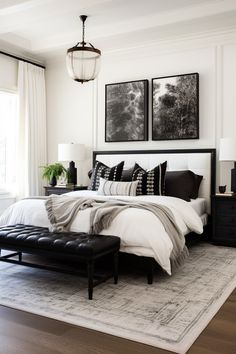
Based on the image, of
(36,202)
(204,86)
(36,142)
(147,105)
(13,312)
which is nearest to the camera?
(13,312)

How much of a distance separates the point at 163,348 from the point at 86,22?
4.60m

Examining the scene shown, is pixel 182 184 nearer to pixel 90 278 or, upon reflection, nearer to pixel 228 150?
pixel 228 150

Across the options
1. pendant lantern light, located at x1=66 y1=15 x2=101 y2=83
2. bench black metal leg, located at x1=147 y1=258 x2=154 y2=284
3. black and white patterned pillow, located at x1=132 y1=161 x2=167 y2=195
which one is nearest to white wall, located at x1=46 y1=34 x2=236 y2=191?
black and white patterned pillow, located at x1=132 y1=161 x2=167 y2=195

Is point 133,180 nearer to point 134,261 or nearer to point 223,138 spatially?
point 223,138

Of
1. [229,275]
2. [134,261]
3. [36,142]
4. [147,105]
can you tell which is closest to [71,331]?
[134,261]

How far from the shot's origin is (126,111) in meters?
6.07

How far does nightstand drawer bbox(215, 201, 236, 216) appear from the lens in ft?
16.0

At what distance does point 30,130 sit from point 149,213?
3.70 meters

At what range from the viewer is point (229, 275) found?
3.66 metres

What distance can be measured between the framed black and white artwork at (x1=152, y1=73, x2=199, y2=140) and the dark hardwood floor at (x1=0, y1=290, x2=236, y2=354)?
3.44m

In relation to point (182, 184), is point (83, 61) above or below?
above

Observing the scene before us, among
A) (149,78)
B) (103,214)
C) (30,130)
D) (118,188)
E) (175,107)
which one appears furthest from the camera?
(30,130)

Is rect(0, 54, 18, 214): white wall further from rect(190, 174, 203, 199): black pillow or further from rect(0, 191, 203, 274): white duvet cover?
rect(190, 174, 203, 199): black pillow

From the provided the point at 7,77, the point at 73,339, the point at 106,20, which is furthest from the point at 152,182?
the point at 7,77
